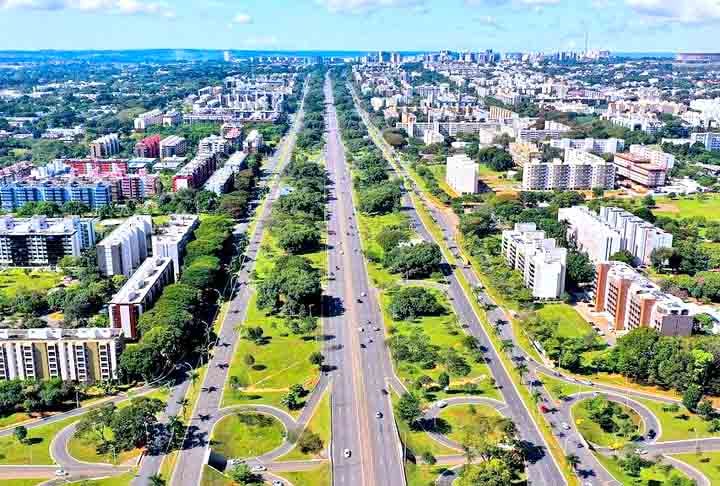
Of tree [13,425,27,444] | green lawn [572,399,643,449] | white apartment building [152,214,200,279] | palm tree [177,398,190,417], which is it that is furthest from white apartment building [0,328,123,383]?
green lawn [572,399,643,449]

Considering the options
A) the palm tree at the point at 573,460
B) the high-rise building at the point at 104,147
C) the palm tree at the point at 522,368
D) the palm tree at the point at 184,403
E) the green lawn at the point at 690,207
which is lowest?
the palm tree at the point at 573,460

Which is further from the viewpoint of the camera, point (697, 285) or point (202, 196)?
point (202, 196)

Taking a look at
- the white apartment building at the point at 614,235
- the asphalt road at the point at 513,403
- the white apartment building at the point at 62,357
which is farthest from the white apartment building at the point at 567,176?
the white apartment building at the point at 62,357

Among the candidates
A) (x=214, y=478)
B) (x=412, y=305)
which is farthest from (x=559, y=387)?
(x=214, y=478)

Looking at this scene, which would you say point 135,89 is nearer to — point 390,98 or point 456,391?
point 390,98

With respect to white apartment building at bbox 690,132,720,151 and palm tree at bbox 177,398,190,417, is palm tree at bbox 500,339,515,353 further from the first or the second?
white apartment building at bbox 690,132,720,151

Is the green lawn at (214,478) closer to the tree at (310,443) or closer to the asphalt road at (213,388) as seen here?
the asphalt road at (213,388)

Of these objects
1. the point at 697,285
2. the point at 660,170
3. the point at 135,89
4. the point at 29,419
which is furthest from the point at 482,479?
the point at 135,89
